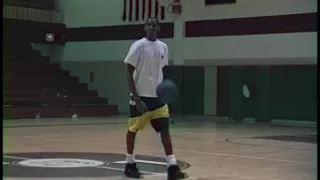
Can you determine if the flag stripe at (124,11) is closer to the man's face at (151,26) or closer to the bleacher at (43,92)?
the bleacher at (43,92)

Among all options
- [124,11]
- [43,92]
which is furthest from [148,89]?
[124,11]

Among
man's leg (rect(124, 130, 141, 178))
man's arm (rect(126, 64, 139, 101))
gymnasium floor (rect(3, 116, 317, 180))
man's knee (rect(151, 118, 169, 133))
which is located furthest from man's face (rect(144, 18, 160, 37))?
gymnasium floor (rect(3, 116, 317, 180))

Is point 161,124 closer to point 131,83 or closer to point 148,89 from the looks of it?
point 148,89

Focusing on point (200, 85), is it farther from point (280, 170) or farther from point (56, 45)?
point (280, 170)

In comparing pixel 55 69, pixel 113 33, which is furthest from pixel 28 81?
pixel 113 33

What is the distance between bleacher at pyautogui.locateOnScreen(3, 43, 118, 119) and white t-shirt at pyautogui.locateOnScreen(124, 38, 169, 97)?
13999 millimetres

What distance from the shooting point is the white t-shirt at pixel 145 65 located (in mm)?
7242

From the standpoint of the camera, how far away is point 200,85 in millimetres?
22766

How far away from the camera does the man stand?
719 cm

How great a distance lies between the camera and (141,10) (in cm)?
2444

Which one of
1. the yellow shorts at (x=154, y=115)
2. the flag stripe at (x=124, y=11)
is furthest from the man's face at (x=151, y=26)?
the flag stripe at (x=124, y=11)

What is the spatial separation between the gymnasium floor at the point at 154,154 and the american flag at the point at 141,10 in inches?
308

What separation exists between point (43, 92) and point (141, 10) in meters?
4.70

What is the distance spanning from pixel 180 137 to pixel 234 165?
530cm
